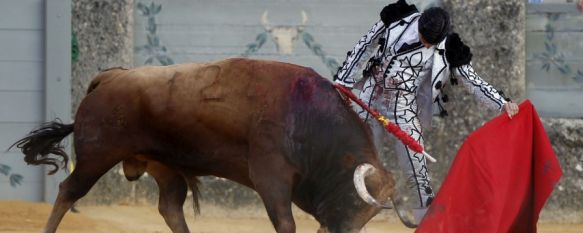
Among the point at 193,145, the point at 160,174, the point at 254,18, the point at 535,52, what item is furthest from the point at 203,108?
the point at 535,52

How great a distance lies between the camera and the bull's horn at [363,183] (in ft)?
25.4

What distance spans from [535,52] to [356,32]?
1282 millimetres

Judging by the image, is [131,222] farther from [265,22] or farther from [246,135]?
[246,135]

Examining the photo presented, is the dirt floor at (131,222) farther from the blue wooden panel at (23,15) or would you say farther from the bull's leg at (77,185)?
the bull's leg at (77,185)

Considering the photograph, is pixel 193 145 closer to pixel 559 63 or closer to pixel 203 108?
pixel 203 108

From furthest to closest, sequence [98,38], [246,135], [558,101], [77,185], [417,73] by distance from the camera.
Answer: [558,101], [98,38], [77,185], [417,73], [246,135]

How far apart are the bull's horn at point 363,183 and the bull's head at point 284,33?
3.11m

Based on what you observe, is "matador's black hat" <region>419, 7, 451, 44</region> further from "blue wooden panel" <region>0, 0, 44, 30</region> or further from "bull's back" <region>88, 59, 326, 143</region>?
"blue wooden panel" <region>0, 0, 44, 30</region>

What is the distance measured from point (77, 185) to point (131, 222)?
2170 mm

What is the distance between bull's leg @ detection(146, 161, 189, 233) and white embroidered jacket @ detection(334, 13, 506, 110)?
116cm

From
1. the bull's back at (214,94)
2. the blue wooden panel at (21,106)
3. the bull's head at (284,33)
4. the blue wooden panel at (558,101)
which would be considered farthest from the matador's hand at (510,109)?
the blue wooden panel at (21,106)

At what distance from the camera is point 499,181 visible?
7801 millimetres

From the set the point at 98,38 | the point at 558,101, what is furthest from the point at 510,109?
the point at 98,38

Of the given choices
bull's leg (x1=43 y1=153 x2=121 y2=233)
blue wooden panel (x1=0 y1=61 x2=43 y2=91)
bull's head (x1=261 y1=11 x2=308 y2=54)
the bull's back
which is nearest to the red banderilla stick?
the bull's back
